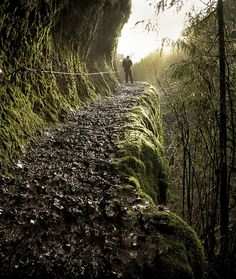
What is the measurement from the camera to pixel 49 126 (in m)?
7.14

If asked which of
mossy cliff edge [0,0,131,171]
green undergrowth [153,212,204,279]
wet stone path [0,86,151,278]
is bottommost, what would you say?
green undergrowth [153,212,204,279]

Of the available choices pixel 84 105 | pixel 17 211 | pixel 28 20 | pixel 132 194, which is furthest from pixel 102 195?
pixel 84 105

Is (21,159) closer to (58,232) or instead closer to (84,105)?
(58,232)

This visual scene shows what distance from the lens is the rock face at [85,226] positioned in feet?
10.4

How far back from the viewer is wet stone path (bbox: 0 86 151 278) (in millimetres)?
3143

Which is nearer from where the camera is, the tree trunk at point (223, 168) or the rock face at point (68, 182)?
the rock face at point (68, 182)

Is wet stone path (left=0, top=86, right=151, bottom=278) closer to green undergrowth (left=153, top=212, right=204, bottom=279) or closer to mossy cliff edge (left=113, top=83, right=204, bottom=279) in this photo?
mossy cliff edge (left=113, top=83, right=204, bottom=279)

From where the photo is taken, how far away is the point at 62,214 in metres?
3.93

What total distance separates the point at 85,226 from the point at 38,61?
5.48m

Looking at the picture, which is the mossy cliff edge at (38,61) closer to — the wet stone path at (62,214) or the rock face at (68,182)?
the rock face at (68,182)

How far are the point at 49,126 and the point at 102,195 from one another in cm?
321

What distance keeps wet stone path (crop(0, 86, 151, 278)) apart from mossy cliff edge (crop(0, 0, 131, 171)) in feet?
1.90

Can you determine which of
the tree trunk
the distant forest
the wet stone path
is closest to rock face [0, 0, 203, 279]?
the wet stone path

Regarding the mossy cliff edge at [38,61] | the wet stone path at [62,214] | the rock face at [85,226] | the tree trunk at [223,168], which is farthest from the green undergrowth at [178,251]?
the mossy cliff edge at [38,61]
